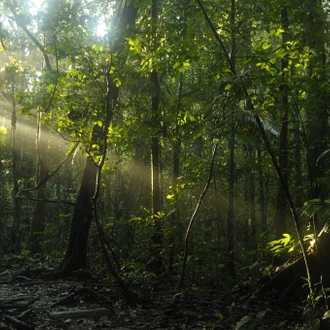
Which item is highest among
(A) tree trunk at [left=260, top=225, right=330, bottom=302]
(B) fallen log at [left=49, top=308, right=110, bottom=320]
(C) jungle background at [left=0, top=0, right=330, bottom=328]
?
(C) jungle background at [left=0, top=0, right=330, bottom=328]

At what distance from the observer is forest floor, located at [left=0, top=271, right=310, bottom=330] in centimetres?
605

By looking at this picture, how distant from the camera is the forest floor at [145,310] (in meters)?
6.05

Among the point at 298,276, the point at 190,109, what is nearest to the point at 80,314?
the point at 298,276

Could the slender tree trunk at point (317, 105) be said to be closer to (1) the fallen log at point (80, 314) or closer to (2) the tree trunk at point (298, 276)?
(2) the tree trunk at point (298, 276)

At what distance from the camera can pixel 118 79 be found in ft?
25.1

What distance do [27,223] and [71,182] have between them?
3.37 meters

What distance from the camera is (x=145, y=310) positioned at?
6.90 meters

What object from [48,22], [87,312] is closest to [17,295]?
[87,312]

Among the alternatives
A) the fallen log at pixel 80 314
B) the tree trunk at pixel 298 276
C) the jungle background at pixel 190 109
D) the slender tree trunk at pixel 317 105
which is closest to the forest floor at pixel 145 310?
the fallen log at pixel 80 314

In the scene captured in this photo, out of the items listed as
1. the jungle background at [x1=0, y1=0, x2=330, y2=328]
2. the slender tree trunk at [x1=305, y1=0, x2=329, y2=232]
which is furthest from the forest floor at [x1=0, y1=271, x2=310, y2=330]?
the slender tree trunk at [x1=305, y1=0, x2=329, y2=232]

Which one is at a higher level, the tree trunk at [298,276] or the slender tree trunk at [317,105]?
the slender tree trunk at [317,105]

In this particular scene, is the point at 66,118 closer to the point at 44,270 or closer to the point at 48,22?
the point at 48,22

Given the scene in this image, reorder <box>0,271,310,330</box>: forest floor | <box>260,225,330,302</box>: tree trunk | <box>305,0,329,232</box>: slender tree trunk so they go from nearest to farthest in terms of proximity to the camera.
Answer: <box>0,271,310,330</box>: forest floor
<box>260,225,330,302</box>: tree trunk
<box>305,0,329,232</box>: slender tree trunk

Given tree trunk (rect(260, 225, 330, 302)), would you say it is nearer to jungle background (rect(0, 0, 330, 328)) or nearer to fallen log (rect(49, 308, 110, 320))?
jungle background (rect(0, 0, 330, 328))
